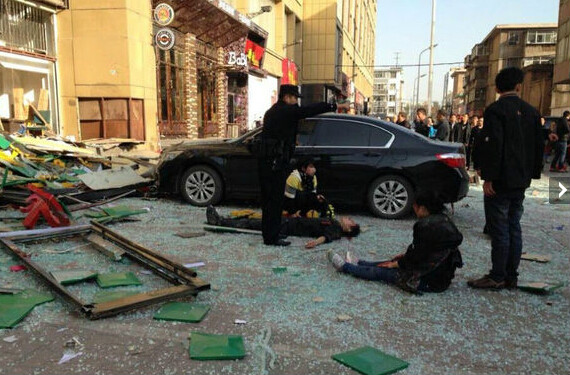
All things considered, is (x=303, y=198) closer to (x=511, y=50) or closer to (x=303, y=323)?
(x=303, y=323)

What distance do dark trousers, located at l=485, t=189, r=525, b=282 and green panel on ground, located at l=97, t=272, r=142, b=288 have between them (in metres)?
3.28

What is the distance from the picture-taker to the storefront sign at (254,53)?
23172 millimetres

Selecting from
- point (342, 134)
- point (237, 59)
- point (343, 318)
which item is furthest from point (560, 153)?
point (343, 318)

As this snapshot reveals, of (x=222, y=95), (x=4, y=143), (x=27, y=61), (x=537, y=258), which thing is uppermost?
(x=27, y=61)

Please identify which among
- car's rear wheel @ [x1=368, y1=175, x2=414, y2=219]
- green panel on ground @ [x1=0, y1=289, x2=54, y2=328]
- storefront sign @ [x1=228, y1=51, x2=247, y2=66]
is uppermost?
storefront sign @ [x1=228, y1=51, x2=247, y2=66]

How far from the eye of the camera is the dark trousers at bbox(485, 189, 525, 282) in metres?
4.24

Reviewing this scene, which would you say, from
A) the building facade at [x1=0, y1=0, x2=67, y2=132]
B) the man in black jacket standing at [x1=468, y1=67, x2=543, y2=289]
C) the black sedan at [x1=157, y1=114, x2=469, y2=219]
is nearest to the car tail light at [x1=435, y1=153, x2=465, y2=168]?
the black sedan at [x1=157, y1=114, x2=469, y2=219]

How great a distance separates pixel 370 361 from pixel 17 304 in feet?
9.01

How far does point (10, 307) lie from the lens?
3629 millimetres

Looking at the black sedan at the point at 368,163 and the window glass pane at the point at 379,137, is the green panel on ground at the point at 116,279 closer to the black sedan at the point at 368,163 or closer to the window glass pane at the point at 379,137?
the black sedan at the point at 368,163

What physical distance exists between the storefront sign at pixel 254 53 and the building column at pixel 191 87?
180 inches

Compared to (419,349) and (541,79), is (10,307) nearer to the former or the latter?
(419,349)

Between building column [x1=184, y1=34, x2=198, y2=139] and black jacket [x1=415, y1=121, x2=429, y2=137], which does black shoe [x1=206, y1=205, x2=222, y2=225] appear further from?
building column [x1=184, y1=34, x2=198, y2=139]

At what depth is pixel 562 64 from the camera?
123 ft
